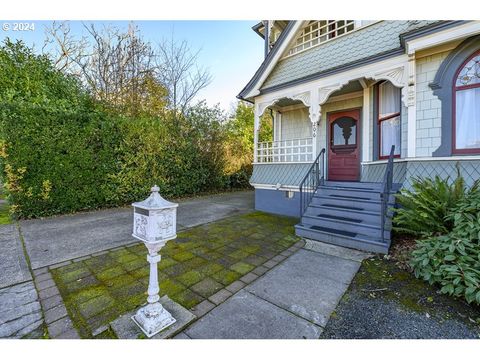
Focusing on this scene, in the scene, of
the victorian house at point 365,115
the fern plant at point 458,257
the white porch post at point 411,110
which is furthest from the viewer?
the white porch post at point 411,110

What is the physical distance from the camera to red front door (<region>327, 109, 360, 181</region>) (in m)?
6.29

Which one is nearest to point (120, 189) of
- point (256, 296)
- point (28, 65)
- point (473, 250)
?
point (28, 65)

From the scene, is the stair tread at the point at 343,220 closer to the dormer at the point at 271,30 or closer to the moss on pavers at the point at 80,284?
the moss on pavers at the point at 80,284

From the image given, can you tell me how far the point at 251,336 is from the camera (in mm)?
1917

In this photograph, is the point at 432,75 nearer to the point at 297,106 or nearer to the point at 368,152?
the point at 368,152

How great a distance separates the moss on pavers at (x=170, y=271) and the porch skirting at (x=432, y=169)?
106 inches

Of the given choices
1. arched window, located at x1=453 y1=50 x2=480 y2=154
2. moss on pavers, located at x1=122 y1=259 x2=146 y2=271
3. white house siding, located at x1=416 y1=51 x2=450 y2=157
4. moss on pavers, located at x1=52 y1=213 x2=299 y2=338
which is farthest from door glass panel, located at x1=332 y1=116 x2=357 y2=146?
moss on pavers, located at x1=122 y1=259 x2=146 y2=271

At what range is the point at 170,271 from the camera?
305 cm

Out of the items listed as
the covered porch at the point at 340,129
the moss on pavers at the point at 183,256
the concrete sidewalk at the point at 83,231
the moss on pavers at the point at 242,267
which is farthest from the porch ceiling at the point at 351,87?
the moss on pavers at the point at 183,256

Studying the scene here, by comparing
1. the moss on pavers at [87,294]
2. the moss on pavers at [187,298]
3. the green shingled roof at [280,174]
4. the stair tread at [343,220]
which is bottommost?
the moss on pavers at [187,298]

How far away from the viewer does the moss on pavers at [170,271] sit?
2.30m

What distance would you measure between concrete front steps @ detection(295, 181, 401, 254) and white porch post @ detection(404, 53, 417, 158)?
2.77 feet

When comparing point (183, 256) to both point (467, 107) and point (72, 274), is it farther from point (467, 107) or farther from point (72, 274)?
point (467, 107)

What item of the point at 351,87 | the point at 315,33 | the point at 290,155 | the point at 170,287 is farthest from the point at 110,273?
the point at 315,33
